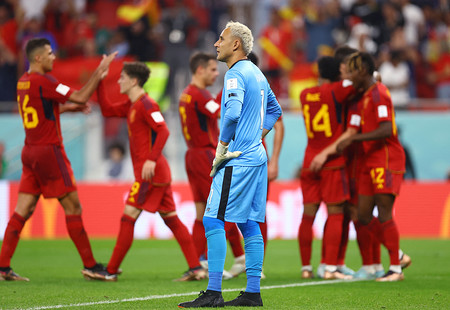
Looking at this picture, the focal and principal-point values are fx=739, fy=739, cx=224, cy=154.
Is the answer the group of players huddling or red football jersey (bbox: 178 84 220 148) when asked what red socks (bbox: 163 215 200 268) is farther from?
red football jersey (bbox: 178 84 220 148)

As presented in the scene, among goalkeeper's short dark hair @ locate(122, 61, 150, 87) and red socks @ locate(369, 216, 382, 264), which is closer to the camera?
goalkeeper's short dark hair @ locate(122, 61, 150, 87)

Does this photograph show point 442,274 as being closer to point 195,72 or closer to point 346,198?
point 346,198

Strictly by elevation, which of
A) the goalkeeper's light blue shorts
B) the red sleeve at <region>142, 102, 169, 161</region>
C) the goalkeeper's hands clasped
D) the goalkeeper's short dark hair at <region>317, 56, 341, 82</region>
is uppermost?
the goalkeeper's short dark hair at <region>317, 56, 341, 82</region>

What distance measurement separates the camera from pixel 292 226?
1473cm

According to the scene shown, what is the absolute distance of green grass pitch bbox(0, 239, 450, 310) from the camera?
6.40m

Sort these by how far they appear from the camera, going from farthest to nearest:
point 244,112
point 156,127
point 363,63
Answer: point 363,63 < point 156,127 < point 244,112

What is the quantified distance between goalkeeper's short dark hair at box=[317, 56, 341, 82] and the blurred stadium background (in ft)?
20.0

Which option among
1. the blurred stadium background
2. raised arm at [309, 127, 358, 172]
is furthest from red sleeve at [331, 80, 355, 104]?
the blurred stadium background

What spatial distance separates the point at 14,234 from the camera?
8.34 metres

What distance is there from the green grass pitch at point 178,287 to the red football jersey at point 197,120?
1.69 meters

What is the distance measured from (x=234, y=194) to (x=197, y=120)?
118 inches

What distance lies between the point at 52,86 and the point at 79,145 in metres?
8.06

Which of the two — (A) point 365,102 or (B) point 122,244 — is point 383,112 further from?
(B) point 122,244

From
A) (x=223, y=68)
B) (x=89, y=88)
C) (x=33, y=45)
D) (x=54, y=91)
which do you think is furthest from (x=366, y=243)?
(x=223, y=68)
